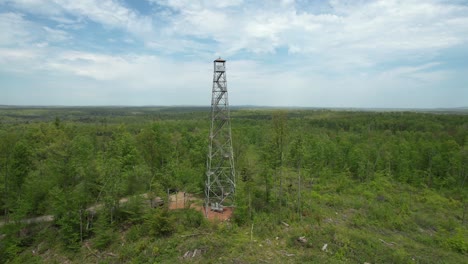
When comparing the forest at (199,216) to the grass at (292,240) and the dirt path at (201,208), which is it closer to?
the grass at (292,240)

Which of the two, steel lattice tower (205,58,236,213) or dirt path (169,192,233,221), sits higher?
steel lattice tower (205,58,236,213)

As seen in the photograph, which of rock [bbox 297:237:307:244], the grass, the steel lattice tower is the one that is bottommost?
the grass

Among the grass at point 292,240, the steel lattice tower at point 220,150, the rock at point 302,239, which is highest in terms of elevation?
the steel lattice tower at point 220,150

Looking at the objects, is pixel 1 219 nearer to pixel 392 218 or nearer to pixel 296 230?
pixel 296 230

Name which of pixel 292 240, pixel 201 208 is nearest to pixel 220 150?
pixel 201 208

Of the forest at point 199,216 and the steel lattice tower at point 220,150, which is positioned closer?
the forest at point 199,216

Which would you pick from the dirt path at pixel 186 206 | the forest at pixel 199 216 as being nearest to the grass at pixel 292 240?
the forest at pixel 199 216

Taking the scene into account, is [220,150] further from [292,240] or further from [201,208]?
[292,240]

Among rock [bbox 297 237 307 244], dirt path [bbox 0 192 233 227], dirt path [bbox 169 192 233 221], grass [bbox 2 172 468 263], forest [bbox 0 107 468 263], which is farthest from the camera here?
dirt path [bbox 0 192 233 227]

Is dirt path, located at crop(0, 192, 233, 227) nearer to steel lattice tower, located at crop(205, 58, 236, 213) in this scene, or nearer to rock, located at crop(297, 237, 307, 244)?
steel lattice tower, located at crop(205, 58, 236, 213)

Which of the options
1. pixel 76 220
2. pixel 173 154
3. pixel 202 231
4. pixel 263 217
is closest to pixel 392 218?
pixel 263 217

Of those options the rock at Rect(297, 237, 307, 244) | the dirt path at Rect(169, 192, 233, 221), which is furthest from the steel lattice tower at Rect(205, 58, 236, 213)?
the rock at Rect(297, 237, 307, 244)
